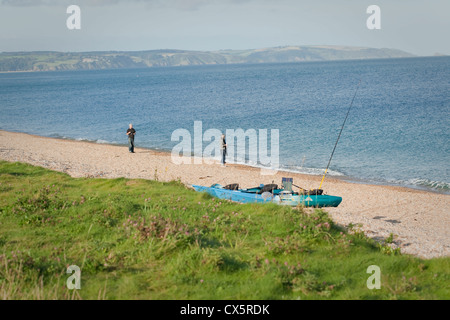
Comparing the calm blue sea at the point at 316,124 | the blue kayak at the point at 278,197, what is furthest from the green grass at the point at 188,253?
the calm blue sea at the point at 316,124

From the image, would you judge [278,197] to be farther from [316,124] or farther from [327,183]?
[316,124]

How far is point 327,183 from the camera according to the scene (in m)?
22.9

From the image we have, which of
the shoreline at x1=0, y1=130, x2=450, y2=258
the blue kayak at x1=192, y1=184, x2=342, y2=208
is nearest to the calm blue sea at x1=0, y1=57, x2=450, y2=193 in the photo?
the shoreline at x1=0, y1=130, x2=450, y2=258

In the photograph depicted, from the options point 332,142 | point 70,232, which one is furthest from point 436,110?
point 70,232

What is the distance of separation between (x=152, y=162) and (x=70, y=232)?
16.3 meters

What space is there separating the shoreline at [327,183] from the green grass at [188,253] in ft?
8.28

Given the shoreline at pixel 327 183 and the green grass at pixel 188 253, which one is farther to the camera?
the shoreline at pixel 327 183

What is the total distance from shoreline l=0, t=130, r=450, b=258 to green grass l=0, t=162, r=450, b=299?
8.28 ft

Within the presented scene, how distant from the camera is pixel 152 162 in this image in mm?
26359

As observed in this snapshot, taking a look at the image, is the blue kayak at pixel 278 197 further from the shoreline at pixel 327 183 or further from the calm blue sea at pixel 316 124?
the calm blue sea at pixel 316 124

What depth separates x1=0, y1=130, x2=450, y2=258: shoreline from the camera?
514 inches

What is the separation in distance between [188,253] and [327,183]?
15.6m

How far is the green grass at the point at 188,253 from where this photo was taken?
745 cm

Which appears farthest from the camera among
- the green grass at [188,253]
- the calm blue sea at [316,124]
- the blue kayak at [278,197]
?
the calm blue sea at [316,124]
